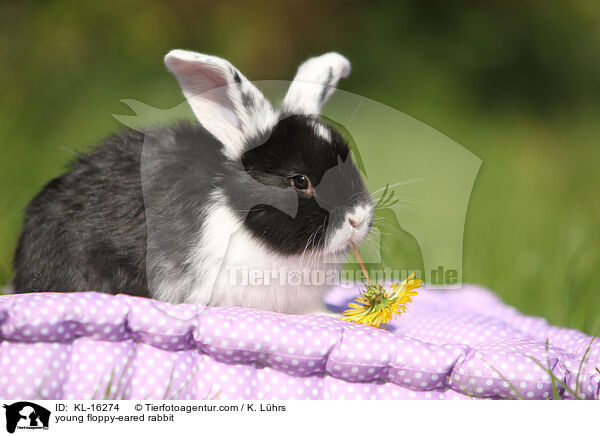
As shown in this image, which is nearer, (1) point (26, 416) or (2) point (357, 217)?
(1) point (26, 416)

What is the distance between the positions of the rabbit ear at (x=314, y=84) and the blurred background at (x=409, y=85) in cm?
44

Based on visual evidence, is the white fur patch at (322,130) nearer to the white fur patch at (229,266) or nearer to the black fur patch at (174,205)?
the black fur patch at (174,205)

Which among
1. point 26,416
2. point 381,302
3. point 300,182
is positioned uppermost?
point 300,182

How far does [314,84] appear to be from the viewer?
1745 mm

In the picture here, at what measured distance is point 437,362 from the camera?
55.7 inches

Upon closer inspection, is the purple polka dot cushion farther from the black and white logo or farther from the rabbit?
the rabbit

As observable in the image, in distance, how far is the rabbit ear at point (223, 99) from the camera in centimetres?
151

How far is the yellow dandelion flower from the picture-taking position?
5.30 feet

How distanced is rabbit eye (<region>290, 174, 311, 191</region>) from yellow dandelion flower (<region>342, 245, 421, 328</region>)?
22cm

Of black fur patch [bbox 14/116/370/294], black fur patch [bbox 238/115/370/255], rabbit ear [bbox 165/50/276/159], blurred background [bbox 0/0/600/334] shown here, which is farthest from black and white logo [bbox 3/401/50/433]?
blurred background [bbox 0/0/600/334]

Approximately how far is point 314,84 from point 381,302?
646 millimetres

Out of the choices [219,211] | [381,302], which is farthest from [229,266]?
[381,302]

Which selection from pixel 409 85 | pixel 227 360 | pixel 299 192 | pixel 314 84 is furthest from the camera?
pixel 409 85

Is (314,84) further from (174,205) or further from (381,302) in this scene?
(381,302)
